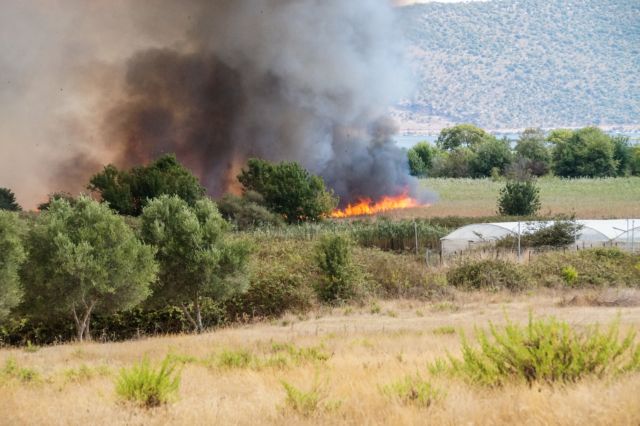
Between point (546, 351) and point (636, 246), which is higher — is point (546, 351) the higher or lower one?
the higher one

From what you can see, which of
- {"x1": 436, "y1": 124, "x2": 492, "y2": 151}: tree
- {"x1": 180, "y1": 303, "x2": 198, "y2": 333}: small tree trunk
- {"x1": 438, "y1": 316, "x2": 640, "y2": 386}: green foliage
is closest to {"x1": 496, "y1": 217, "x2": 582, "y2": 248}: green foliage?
{"x1": 180, "y1": 303, "x2": 198, "y2": 333}: small tree trunk

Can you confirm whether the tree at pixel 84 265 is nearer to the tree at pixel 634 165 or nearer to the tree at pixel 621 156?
the tree at pixel 621 156

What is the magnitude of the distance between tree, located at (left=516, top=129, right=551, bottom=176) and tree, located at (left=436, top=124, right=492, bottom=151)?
109ft

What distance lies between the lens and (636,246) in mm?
47438

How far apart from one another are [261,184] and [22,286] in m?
44.8

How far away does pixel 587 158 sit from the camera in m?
130

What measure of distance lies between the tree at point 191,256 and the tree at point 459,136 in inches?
5618

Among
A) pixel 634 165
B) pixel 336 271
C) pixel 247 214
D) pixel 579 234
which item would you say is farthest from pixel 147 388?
pixel 634 165


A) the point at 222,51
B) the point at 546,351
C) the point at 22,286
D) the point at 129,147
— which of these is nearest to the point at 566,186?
the point at 222,51

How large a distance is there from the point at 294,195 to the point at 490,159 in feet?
223

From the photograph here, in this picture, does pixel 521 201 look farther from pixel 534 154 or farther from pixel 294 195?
pixel 534 154

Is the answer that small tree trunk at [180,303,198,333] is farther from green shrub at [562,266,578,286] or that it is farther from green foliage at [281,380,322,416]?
green foliage at [281,380,322,416]

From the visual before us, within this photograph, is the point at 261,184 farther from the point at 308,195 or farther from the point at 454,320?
the point at 454,320

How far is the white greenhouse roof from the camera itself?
49375 millimetres
